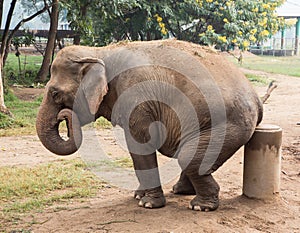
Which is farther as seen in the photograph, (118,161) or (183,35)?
(183,35)

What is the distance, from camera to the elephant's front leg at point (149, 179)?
202 inches

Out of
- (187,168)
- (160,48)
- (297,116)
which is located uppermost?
(160,48)

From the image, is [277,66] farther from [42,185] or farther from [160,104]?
A: [160,104]

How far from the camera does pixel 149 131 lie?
4992 millimetres

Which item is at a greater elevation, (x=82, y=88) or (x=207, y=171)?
(x=82, y=88)

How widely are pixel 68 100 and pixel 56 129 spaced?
32cm

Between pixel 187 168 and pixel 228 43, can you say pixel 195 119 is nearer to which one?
pixel 187 168

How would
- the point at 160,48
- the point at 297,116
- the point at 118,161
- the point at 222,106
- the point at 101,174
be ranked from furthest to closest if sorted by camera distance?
the point at 297,116
the point at 118,161
the point at 101,174
the point at 160,48
the point at 222,106

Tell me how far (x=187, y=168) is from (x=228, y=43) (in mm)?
12915

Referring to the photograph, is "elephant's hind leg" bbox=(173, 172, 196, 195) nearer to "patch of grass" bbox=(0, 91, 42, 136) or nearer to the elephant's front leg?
the elephant's front leg

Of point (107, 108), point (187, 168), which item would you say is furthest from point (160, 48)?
point (187, 168)

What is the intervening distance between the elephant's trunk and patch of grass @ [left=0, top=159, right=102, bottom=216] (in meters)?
0.84

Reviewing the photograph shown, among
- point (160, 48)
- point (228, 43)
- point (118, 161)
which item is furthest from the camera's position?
point (228, 43)

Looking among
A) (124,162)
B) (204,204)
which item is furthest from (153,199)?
(124,162)
